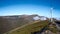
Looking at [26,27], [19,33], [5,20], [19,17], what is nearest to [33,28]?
[26,27]

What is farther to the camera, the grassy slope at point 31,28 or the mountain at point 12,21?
the mountain at point 12,21

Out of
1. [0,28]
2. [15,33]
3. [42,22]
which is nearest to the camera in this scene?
[15,33]

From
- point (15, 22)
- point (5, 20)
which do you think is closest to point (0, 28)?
point (5, 20)

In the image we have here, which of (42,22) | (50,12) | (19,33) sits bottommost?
(19,33)

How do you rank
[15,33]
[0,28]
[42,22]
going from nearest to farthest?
[15,33], [42,22], [0,28]

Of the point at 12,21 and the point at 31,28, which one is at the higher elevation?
the point at 12,21

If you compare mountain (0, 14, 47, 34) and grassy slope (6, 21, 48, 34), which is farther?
mountain (0, 14, 47, 34)

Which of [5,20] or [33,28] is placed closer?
[33,28]

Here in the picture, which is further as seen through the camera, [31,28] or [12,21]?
[12,21]

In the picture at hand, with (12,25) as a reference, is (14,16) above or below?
above

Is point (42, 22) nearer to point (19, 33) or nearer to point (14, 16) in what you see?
point (19, 33)
